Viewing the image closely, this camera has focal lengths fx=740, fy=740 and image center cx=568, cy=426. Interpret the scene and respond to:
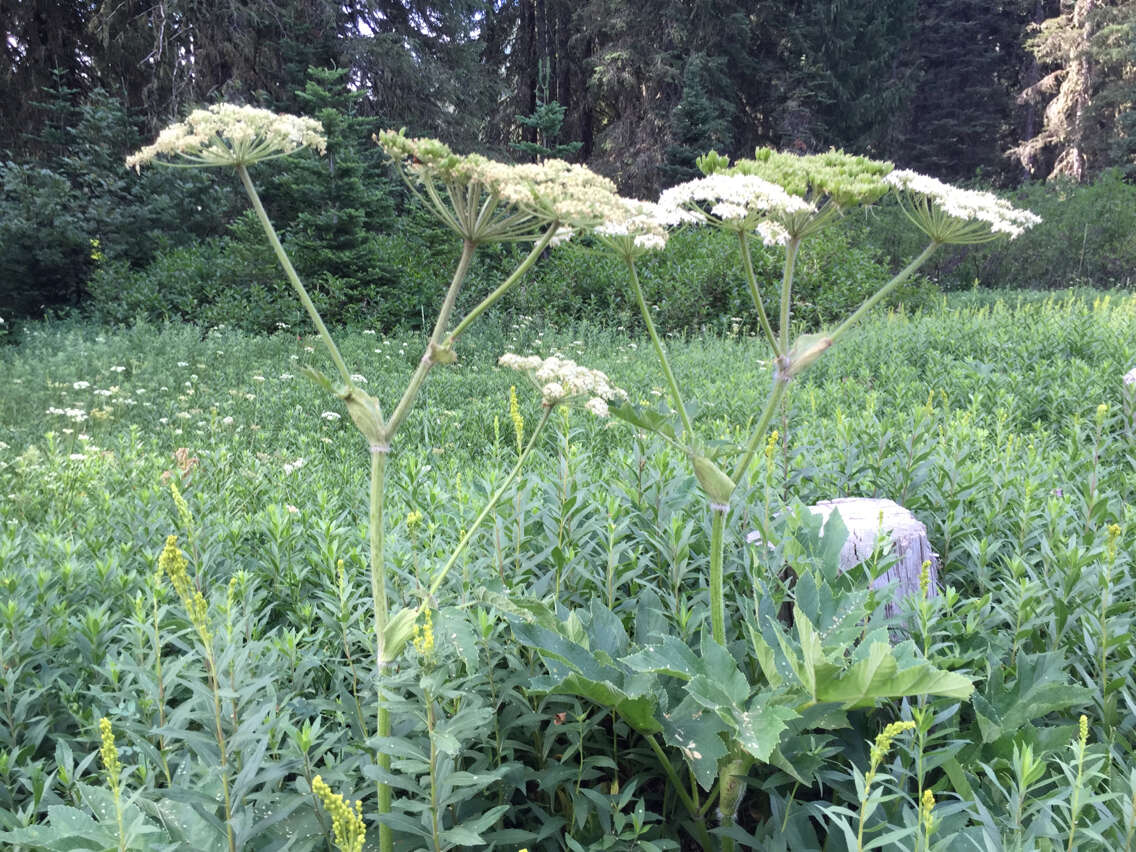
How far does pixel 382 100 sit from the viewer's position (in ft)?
48.2

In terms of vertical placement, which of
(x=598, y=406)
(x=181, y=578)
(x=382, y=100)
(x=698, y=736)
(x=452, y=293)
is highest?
(x=382, y=100)

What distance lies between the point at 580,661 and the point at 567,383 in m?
0.63

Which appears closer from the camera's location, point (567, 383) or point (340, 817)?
point (340, 817)

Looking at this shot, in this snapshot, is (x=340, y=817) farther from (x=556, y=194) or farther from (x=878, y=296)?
(x=878, y=296)

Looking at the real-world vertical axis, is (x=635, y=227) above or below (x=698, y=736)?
above

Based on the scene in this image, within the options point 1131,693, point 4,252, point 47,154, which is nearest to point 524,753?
point 1131,693

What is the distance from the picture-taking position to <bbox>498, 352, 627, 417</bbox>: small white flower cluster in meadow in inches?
67.0

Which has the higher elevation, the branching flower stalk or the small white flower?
the branching flower stalk

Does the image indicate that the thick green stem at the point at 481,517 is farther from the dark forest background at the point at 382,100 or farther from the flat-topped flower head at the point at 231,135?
the dark forest background at the point at 382,100

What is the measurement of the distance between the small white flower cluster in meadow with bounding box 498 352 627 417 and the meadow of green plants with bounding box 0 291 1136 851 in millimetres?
240

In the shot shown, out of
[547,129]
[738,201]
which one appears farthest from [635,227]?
[547,129]

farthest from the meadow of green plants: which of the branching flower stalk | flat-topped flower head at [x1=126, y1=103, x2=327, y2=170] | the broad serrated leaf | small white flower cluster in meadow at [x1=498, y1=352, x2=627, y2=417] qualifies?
flat-topped flower head at [x1=126, y1=103, x2=327, y2=170]

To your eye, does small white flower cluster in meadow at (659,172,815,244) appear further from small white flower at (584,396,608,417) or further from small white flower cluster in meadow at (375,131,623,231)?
small white flower at (584,396,608,417)

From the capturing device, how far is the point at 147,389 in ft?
23.8
